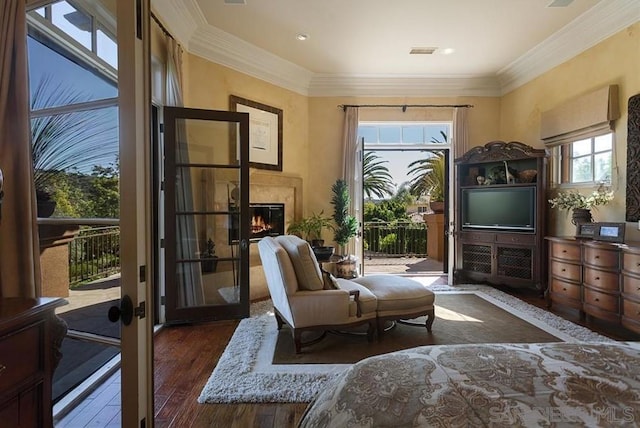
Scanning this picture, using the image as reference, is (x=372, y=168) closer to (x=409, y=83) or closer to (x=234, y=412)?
(x=409, y=83)

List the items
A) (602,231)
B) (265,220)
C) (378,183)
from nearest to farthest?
(602,231) < (265,220) < (378,183)

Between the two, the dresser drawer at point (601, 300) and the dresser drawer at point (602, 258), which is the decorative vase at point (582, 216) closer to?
the dresser drawer at point (602, 258)

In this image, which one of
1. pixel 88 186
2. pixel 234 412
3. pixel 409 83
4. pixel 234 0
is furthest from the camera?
pixel 409 83

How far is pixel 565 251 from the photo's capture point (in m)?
3.81

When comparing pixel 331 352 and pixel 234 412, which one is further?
pixel 331 352

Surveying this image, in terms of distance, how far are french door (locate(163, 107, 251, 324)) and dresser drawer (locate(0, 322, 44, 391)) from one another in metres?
2.41

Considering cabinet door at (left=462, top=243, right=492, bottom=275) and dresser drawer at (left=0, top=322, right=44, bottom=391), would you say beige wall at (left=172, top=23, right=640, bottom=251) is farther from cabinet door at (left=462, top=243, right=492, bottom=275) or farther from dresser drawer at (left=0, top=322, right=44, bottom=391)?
dresser drawer at (left=0, top=322, right=44, bottom=391)

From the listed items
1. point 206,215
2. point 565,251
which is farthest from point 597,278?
point 206,215

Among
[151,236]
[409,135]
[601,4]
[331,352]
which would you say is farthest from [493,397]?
[409,135]

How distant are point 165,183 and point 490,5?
3794 mm

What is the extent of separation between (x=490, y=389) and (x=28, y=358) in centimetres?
141

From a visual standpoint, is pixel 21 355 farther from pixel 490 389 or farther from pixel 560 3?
pixel 560 3

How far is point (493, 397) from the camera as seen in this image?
87 cm

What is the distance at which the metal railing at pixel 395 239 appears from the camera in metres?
8.66
